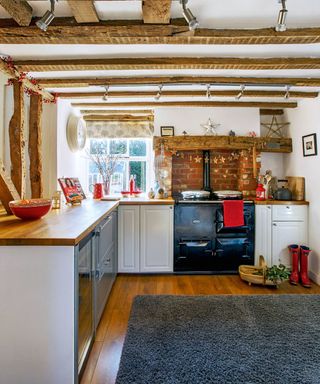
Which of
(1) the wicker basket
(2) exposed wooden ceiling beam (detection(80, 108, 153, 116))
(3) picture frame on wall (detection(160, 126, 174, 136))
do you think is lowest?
(1) the wicker basket

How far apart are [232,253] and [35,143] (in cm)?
266

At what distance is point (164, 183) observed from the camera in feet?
12.2

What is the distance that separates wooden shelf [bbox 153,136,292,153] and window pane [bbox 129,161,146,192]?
68 cm

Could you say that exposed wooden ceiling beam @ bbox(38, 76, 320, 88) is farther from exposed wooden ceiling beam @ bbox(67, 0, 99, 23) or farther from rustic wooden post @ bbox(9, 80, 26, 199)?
exposed wooden ceiling beam @ bbox(67, 0, 99, 23)

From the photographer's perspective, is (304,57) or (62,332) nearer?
(62,332)

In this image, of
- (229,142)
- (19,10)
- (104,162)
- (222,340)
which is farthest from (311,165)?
(19,10)

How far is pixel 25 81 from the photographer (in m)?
2.51

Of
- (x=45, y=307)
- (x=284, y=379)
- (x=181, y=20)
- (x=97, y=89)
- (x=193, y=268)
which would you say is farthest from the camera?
(x=193, y=268)

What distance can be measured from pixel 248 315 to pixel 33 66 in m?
2.93

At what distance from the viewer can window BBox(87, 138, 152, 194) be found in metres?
4.16

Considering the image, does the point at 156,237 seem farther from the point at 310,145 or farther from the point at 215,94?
the point at 310,145

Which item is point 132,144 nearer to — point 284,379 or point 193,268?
point 193,268

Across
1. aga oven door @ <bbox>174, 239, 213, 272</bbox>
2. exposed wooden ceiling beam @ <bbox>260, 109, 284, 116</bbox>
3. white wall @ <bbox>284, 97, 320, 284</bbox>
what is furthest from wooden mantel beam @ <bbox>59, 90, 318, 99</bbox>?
aga oven door @ <bbox>174, 239, 213, 272</bbox>

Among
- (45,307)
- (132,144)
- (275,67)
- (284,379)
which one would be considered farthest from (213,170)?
(45,307)
